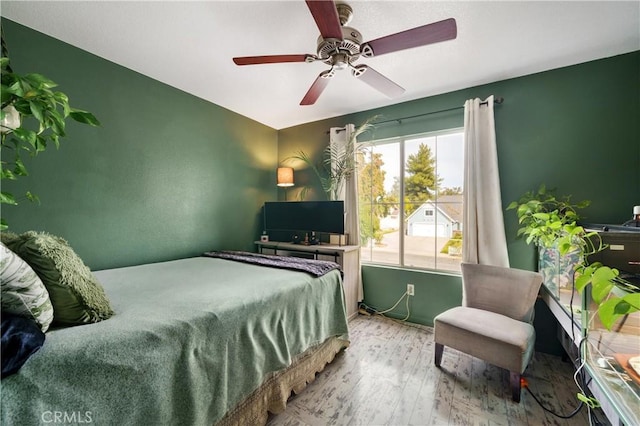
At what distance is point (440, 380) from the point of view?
74.7 inches

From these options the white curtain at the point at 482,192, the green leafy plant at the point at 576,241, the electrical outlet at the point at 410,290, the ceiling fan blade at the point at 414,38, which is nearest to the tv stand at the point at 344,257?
the electrical outlet at the point at 410,290

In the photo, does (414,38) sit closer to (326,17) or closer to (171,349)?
(326,17)

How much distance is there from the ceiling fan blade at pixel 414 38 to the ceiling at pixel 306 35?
12.2 inches

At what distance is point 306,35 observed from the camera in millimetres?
1877

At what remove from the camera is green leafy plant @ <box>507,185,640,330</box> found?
62cm

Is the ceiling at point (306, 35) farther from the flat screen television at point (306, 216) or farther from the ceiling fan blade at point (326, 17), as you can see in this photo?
the flat screen television at point (306, 216)

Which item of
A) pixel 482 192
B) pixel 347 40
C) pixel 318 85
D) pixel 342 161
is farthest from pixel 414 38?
pixel 342 161

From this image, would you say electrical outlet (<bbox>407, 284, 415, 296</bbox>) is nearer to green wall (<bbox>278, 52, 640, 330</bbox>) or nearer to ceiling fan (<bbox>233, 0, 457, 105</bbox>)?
green wall (<bbox>278, 52, 640, 330</bbox>)

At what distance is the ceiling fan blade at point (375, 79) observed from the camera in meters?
1.76


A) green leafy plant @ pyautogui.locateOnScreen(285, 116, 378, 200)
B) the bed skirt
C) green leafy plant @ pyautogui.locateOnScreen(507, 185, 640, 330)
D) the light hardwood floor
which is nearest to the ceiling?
green leafy plant @ pyautogui.locateOnScreen(285, 116, 378, 200)

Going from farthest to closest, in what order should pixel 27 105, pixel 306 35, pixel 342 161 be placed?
pixel 342 161 → pixel 306 35 → pixel 27 105

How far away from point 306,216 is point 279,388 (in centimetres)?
194

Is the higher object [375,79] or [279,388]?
[375,79]

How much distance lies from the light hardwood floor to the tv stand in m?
0.64
